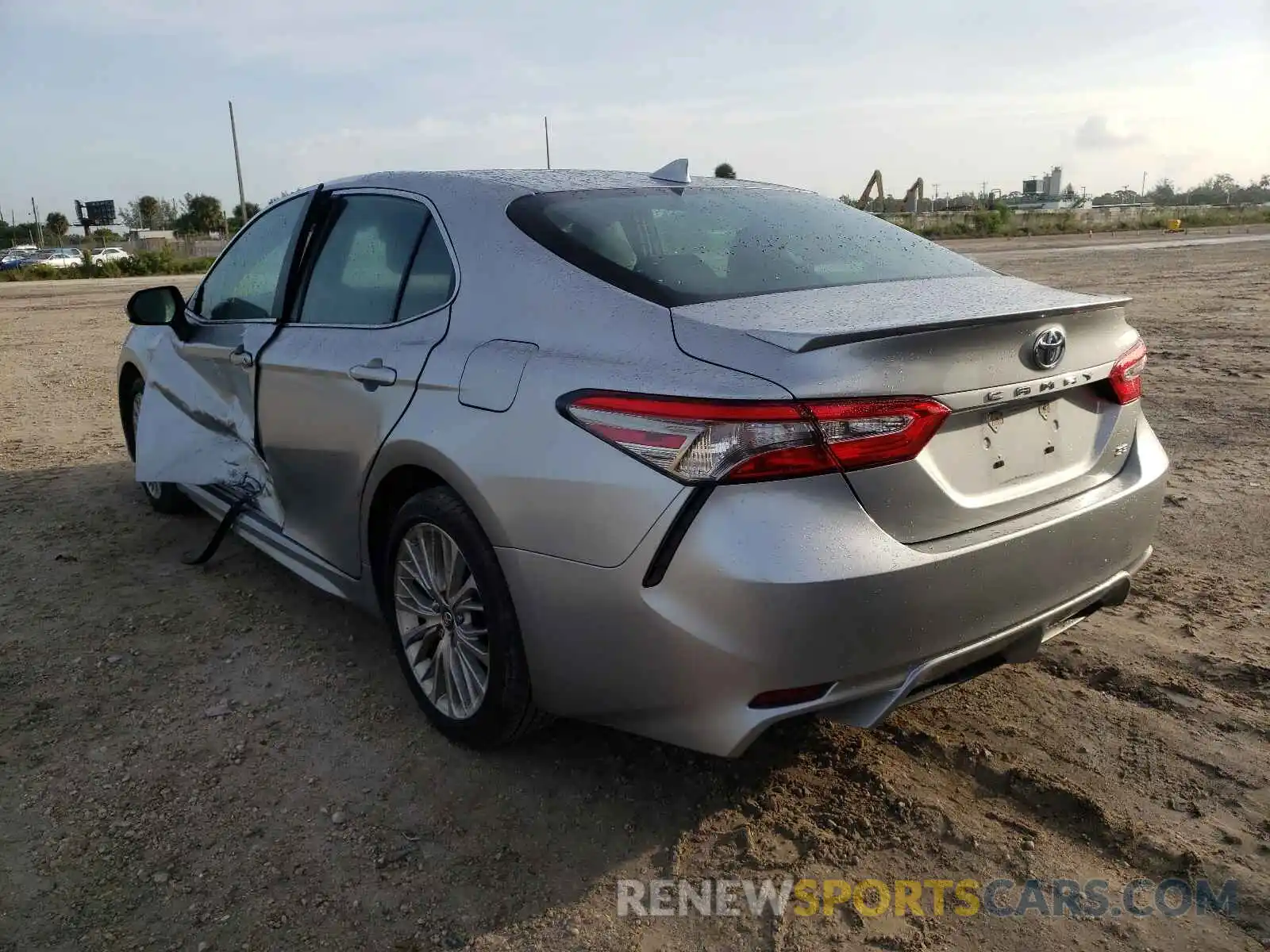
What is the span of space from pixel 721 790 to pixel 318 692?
1.48m

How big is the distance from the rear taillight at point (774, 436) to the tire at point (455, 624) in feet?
2.19

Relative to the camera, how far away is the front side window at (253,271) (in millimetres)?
3953

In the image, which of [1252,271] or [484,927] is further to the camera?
[1252,271]

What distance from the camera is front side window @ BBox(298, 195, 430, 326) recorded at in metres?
3.24

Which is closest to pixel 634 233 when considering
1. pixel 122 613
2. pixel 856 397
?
pixel 856 397

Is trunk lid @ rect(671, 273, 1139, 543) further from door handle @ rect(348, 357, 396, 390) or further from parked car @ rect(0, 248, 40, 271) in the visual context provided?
parked car @ rect(0, 248, 40, 271)

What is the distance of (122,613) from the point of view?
161 inches

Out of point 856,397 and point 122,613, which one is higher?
point 856,397

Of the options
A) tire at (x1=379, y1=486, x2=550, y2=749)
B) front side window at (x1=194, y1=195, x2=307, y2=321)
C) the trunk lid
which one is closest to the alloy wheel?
tire at (x1=379, y1=486, x2=550, y2=749)

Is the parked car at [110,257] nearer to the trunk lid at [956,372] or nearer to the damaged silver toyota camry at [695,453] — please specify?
the damaged silver toyota camry at [695,453]

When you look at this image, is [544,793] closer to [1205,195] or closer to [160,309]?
[160,309]

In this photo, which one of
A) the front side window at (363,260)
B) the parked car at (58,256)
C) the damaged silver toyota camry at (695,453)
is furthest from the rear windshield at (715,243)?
the parked car at (58,256)

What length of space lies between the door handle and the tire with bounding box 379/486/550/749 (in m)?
0.39

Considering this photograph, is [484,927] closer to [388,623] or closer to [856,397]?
[388,623]
